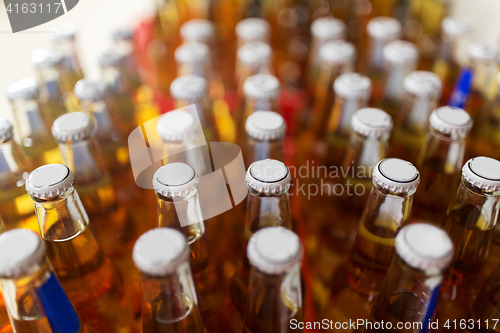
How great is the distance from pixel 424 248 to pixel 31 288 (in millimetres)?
452

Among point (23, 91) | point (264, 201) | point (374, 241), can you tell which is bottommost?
point (374, 241)

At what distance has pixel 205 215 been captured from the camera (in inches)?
24.4

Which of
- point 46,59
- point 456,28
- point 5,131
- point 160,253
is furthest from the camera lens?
point 456,28

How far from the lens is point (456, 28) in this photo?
987 mm

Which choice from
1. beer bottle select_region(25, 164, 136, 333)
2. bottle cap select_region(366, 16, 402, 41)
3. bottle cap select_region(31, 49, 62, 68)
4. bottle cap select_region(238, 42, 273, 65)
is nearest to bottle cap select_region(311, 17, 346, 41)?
bottle cap select_region(366, 16, 402, 41)

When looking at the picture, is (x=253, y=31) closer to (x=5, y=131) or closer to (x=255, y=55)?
(x=255, y=55)

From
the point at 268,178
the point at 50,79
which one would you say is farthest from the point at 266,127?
the point at 50,79

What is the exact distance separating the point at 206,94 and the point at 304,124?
344mm

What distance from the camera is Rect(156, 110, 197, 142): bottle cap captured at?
24.5 inches

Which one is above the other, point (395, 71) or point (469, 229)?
point (395, 71)

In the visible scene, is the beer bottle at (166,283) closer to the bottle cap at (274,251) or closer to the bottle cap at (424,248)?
the bottle cap at (274,251)

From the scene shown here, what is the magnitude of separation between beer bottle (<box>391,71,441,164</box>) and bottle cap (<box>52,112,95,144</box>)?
2.08 ft

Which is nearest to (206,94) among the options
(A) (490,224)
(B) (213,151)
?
(B) (213,151)

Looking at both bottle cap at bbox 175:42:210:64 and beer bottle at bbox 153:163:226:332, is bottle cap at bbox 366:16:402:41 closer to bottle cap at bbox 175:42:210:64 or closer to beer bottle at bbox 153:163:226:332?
bottle cap at bbox 175:42:210:64
